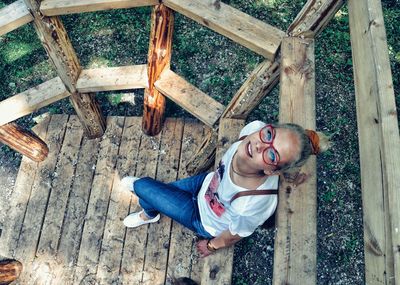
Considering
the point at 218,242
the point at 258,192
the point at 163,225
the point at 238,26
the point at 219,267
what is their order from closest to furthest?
1. the point at 258,192
2. the point at 238,26
3. the point at 218,242
4. the point at 219,267
5. the point at 163,225

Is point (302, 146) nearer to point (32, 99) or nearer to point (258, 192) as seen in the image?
point (258, 192)

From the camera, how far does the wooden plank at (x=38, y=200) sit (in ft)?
12.4

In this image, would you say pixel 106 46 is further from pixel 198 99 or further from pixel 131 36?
pixel 198 99

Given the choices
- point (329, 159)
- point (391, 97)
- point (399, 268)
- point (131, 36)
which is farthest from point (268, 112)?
point (399, 268)

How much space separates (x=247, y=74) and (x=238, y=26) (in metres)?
1.83

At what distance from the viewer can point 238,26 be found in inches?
111

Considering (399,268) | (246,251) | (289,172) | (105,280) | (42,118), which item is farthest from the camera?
(42,118)

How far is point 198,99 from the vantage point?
3484mm

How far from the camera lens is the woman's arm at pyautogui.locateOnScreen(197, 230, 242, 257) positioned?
2821 millimetres

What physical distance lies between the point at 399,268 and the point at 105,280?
8.69 ft

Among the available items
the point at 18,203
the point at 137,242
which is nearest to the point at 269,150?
the point at 137,242

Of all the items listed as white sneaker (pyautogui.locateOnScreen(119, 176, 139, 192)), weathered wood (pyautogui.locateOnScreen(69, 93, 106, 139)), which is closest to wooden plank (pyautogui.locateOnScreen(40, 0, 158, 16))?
weathered wood (pyautogui.locateOnScreen(69, 93, 106, 139))

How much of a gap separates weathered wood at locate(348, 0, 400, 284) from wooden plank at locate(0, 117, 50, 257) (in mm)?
3031

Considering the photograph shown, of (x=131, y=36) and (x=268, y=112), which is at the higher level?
(x=131, y=36)
